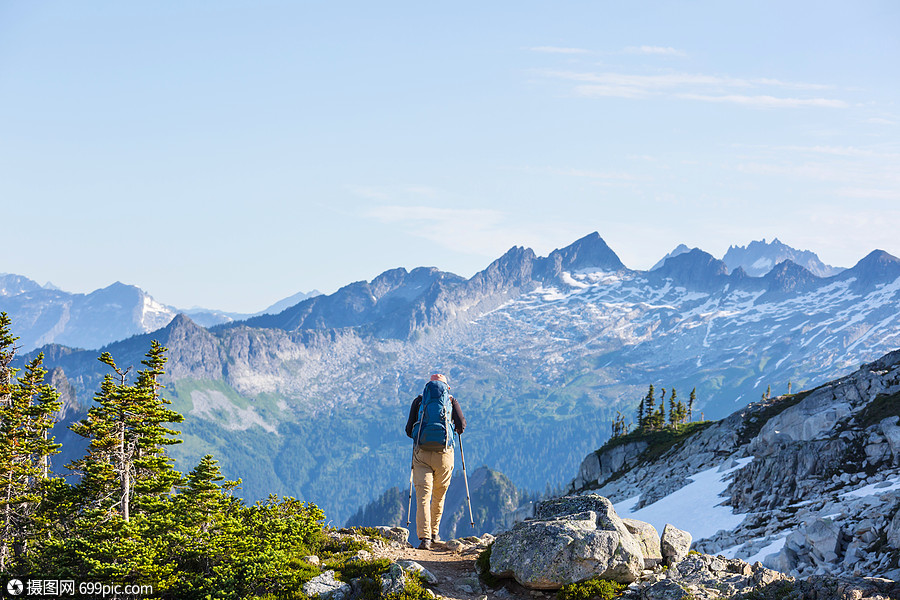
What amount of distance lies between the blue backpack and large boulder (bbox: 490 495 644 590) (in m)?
3.81

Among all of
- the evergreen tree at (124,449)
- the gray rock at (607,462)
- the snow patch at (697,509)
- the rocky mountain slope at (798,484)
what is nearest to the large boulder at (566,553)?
the evergreen tree at (124,449)

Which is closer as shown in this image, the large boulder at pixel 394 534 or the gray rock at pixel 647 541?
the gray rock at pixel 647 541

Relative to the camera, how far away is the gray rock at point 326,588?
17969 millimetres

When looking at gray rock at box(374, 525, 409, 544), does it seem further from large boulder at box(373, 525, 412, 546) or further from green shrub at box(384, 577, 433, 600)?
green shrub at box(384, 577, 433, 600)

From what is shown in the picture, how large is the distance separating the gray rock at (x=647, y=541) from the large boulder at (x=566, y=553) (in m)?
1.33

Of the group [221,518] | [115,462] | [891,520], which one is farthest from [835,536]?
[115,462]

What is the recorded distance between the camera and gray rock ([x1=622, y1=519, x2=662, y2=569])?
20.6 metres

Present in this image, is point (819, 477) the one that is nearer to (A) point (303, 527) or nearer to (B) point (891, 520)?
(B) point (891, 520)

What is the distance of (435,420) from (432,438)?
580 millimetres

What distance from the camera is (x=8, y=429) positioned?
29422 millimetres

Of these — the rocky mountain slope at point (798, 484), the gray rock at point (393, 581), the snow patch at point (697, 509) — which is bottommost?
the snow patch at point (697, 509)

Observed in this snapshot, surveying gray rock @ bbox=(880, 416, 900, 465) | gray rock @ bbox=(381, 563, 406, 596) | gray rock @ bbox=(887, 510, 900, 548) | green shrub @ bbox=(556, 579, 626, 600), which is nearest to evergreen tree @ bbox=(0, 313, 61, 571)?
gray rock @ bbox=(381, 563, 406, 596)

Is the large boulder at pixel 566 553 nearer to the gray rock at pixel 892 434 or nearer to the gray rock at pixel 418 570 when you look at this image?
the gray rock at pixel 418 570

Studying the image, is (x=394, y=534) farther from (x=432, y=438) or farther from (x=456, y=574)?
(x=432, y=438)
